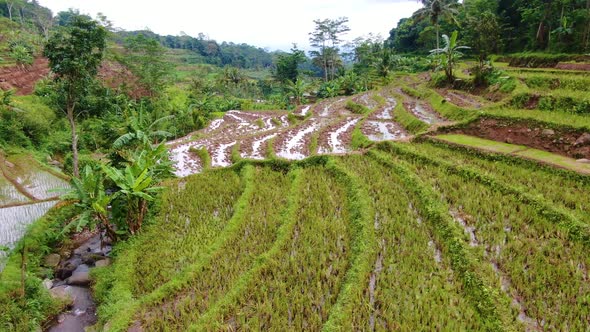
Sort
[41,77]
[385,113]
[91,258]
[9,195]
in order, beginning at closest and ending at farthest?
[91,258] → [9,195] → [385,113] → [41,77]

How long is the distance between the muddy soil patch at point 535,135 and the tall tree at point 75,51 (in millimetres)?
12347

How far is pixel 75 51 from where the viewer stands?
9742 millimetres

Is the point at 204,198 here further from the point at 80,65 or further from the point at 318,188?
the point at 80,65

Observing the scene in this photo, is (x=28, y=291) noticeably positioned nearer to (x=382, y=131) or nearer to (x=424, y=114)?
(x=382, y=131)

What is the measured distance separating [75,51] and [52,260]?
607 cm

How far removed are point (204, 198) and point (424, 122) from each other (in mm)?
9491

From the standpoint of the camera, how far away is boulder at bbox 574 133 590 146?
8375mm

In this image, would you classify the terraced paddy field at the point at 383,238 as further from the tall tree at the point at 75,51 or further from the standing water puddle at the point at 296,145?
the tall tree at the point at 75,51

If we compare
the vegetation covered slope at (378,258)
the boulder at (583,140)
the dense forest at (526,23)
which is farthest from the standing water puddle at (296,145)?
the dense forest at (526,23)

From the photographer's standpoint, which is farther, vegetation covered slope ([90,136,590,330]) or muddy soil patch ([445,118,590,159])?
muddy soil patch ([445,118,590,159])

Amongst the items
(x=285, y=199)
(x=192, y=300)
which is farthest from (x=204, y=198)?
(x=192, y=300)

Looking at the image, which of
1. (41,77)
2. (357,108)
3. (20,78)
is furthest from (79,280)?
(41,77)

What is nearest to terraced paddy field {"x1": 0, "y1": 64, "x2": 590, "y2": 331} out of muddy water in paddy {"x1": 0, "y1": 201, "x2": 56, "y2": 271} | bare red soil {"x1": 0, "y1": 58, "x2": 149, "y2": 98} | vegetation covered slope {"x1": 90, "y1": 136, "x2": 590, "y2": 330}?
vegetation covered slope {"x1": 90, "y1": 136, "x2": 590, "y2": 330}

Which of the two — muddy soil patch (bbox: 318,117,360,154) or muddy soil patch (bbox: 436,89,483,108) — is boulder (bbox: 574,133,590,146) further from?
muddy soil patch (bbox: 318,117,360,154)
